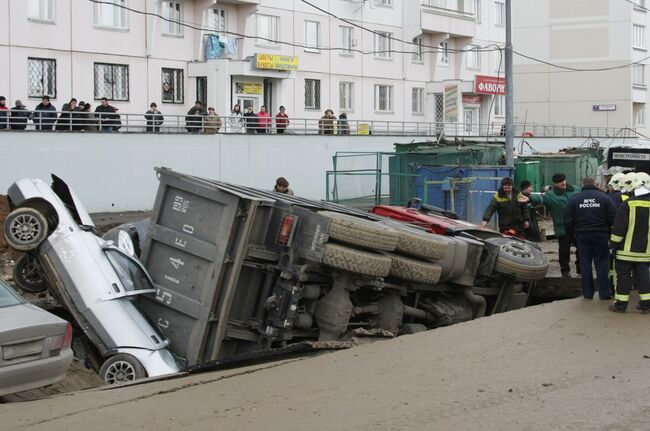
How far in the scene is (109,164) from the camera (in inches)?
1052

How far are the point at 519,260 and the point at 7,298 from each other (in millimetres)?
6542

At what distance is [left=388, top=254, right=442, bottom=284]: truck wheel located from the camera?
35.9 ft

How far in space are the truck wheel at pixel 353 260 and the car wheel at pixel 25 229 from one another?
3.21 meters

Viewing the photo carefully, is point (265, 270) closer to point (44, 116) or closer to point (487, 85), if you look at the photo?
point (44, 116)

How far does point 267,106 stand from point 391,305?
93.6ft

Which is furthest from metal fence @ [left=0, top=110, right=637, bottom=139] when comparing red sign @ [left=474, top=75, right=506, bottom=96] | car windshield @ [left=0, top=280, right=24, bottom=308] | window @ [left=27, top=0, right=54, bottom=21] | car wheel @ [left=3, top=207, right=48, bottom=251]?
car windshield @ [left=0, top=280, right=24, bottom=308]

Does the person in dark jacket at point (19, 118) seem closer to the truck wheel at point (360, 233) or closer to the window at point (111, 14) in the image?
the window at point (111, 14)

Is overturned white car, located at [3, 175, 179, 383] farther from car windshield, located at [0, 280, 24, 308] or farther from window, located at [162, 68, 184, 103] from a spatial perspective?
window, located at [162, 68, 184, 103]

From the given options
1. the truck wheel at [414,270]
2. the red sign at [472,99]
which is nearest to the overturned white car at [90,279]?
the truck wheel at [414,270]

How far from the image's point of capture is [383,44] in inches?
1767

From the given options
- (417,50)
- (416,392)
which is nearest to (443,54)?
(417,50)

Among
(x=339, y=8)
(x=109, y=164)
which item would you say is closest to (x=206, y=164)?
(x=109, y=164)

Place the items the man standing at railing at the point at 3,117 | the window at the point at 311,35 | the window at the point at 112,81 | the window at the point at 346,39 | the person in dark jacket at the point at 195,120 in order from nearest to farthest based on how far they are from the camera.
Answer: the man standing at railing at the point at 3,117
the person in dark jacket at the point at 195,120
the window at the point at 112,81
the window at the point at 311,35
the window at the point at 346,39

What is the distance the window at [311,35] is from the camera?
40.8 meters
